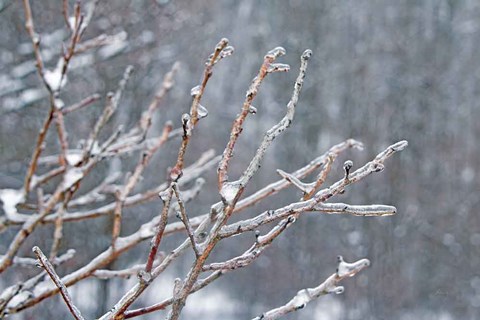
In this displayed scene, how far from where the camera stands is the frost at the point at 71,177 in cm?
156

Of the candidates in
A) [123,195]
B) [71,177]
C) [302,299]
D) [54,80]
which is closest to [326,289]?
[302,299]

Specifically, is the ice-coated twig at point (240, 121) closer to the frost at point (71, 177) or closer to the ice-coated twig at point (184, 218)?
the ice-coated twig at point (184, 218)

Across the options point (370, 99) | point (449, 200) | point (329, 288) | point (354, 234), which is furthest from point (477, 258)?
point (329, 288)

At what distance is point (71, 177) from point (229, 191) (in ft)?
2.48

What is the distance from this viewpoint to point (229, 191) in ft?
3.06

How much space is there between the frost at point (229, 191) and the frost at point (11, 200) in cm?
91

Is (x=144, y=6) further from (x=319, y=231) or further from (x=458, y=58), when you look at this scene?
(x=458, y=58)

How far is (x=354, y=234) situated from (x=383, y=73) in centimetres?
277

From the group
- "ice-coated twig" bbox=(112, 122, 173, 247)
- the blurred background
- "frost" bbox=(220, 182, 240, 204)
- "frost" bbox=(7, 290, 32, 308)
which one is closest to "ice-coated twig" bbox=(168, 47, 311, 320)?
"frost" bbox=(220, 182, 240, 204)

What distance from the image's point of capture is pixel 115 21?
18.4 ft

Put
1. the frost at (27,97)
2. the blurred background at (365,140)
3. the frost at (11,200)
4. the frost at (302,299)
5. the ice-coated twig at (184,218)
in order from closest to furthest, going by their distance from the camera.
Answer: the ice-coated twig at (184,218) < the frost at (302,299) < the frost at (11,200) < the frost at (27,97) < the blurred background at (365,140)

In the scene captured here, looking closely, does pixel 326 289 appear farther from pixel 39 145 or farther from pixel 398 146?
pixel 39 145

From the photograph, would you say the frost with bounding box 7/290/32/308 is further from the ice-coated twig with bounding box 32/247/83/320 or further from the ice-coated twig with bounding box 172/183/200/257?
the ice-coated twig with bounding box 172/183/200/257

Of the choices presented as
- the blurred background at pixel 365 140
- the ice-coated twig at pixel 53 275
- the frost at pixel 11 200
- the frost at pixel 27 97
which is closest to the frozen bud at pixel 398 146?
the ice-coated twig at pixel 53 275
